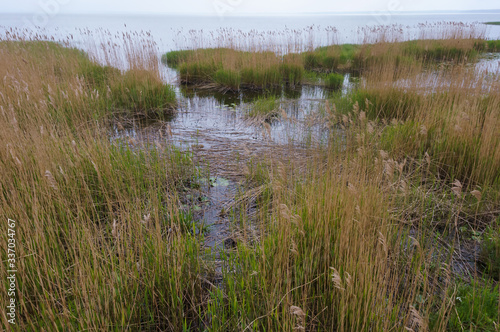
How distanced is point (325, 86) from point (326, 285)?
799cm

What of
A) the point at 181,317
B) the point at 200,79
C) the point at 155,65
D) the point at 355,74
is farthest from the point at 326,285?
the point at 355,74

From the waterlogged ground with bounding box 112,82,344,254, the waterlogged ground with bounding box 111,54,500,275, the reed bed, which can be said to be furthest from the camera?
the reed bed

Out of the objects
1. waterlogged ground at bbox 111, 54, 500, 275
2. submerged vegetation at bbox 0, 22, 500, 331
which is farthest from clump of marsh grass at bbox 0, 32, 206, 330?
waterlogged ground at bbox 111, 54, 500, 275

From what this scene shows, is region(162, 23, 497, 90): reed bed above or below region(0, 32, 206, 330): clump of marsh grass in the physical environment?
above

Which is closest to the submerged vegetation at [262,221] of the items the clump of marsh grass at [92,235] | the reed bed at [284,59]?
the clump of marsh grass at [92,235]

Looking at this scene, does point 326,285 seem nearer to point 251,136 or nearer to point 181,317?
point 181,317

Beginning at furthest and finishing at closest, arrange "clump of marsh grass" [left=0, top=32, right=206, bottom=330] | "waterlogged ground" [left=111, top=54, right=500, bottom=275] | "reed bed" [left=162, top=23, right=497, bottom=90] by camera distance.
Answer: "reed bed" [left=162, top=23, right=497, bottom=90] → "waterlogged ground" [left=111, top=54, right=500, bottom=275] → "clump of marsh grass" [left=0, top=32, right=206, bottom=330]

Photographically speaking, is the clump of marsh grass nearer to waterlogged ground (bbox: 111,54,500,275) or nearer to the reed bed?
waterlogged ground (bbox: 111,54,500,275)

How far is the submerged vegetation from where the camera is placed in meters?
1.61

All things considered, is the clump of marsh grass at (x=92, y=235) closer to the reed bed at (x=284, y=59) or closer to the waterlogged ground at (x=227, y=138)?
the waterlogged ground at (x=227, y=138)

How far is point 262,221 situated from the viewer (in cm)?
213

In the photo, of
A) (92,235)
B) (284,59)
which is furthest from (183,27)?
(92,235)

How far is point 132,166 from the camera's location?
3.36 meters

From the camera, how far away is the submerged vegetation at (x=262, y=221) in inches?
63.6
